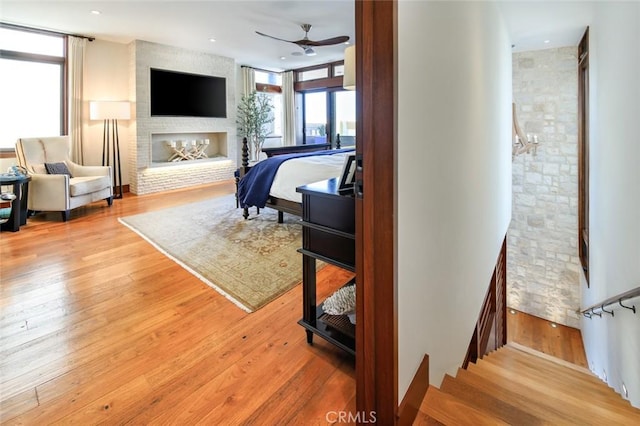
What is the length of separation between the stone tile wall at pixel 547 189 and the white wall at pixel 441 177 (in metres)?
2.88

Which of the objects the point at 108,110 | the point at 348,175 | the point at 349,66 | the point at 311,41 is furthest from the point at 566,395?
the point at 108,110

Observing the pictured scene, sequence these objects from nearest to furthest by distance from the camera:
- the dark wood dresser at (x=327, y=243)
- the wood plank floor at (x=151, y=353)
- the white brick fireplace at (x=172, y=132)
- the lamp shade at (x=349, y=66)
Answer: the wood plank floor at (x=151, y=353)
the dark wood dresser at (x=327, y=243)
the lamp shade at (x=349, y=66)
the white brick fireplace at (x=172, y=132)

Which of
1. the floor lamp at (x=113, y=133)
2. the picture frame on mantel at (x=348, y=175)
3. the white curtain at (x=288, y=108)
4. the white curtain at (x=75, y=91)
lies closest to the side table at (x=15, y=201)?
the white curtain at (x=75, y=91)

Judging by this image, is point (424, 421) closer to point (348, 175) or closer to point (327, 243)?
point (327, 243)

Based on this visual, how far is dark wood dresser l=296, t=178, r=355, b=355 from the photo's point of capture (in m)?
1.57

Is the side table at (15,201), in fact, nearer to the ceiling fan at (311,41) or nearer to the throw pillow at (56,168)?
the throw pillow at (56,168)

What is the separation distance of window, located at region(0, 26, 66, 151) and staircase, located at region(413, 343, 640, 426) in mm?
6128

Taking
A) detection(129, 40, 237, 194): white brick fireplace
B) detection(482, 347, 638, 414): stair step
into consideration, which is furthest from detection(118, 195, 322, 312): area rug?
detection(482, 347, 638, 414): stair step

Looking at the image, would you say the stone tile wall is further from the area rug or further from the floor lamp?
the floor lamp

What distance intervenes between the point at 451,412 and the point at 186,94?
6722 mm

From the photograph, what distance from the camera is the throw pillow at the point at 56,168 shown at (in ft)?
14.7

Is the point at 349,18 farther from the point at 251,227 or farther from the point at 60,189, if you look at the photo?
the point at 60,189

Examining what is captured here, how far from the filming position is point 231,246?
3316mm

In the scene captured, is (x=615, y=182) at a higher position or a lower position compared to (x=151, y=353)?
higher
